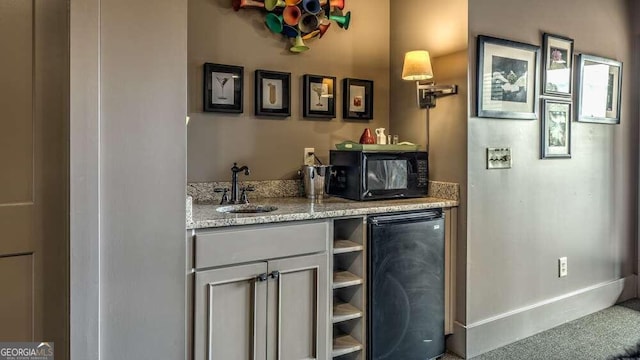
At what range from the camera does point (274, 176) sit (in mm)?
2594

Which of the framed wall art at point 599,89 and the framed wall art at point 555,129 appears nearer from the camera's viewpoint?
the framed wall art at point 555,129

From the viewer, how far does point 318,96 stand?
8.87 feet

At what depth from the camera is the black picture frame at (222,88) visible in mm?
2342

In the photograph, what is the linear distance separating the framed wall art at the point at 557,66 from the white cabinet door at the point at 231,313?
223 cm

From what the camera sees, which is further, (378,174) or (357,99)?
(357,99)

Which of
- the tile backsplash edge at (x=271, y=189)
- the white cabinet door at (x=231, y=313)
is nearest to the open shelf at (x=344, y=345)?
the white cabinet door at (x=231, y=313)

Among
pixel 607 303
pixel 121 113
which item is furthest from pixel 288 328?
pixel 607 303

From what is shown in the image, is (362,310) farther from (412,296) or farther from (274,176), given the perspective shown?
(274,176)

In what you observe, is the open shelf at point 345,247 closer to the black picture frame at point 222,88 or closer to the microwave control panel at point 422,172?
the microwave control panel at point 422,172

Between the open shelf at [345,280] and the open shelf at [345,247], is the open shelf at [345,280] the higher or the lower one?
the lower one

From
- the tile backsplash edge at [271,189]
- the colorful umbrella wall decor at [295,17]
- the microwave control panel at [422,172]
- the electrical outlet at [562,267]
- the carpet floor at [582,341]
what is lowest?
the carpet floor at [582,341]

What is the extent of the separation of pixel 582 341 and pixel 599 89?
5.96 ft

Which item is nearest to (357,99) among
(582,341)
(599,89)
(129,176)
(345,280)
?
(345,280)

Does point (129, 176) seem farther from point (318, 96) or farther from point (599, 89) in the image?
point (599, 89)
